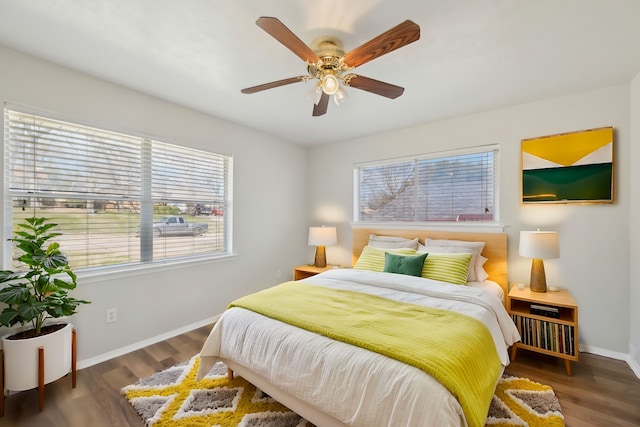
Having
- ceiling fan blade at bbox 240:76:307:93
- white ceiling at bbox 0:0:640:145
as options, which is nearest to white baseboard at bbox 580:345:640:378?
white ceiling at bbox 0:0:640:145

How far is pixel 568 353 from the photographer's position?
2180 millimetres

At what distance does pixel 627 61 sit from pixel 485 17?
1.38 metres

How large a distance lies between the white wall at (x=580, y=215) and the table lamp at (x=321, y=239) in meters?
1.73

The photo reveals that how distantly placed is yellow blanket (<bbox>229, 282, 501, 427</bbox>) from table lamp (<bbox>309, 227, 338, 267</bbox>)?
1.61 meters

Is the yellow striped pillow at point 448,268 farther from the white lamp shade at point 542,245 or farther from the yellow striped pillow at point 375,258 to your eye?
the white lamp shade at point 542,245

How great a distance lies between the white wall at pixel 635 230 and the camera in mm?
2184

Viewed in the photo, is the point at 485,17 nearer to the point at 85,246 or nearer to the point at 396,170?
the point at 396,170

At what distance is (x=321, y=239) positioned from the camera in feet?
12.5

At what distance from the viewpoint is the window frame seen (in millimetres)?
2996

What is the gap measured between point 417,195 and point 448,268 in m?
1.20

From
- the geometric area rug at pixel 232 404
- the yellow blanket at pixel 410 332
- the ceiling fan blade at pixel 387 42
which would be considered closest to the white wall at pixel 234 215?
the geometric area rug at pixel 232 404

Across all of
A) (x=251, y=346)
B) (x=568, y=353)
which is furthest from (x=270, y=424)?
(x=568, y=353)

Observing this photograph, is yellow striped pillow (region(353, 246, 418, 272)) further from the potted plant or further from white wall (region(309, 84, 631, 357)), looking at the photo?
the potted plant

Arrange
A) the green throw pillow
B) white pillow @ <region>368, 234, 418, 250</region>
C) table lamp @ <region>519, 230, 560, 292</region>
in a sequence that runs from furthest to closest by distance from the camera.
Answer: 1. white pillow @ <region>368, 234, 418, 250</region>
2. the green throw pillow
3. table lamp @ <region>519, 230, 560, 292</region>
